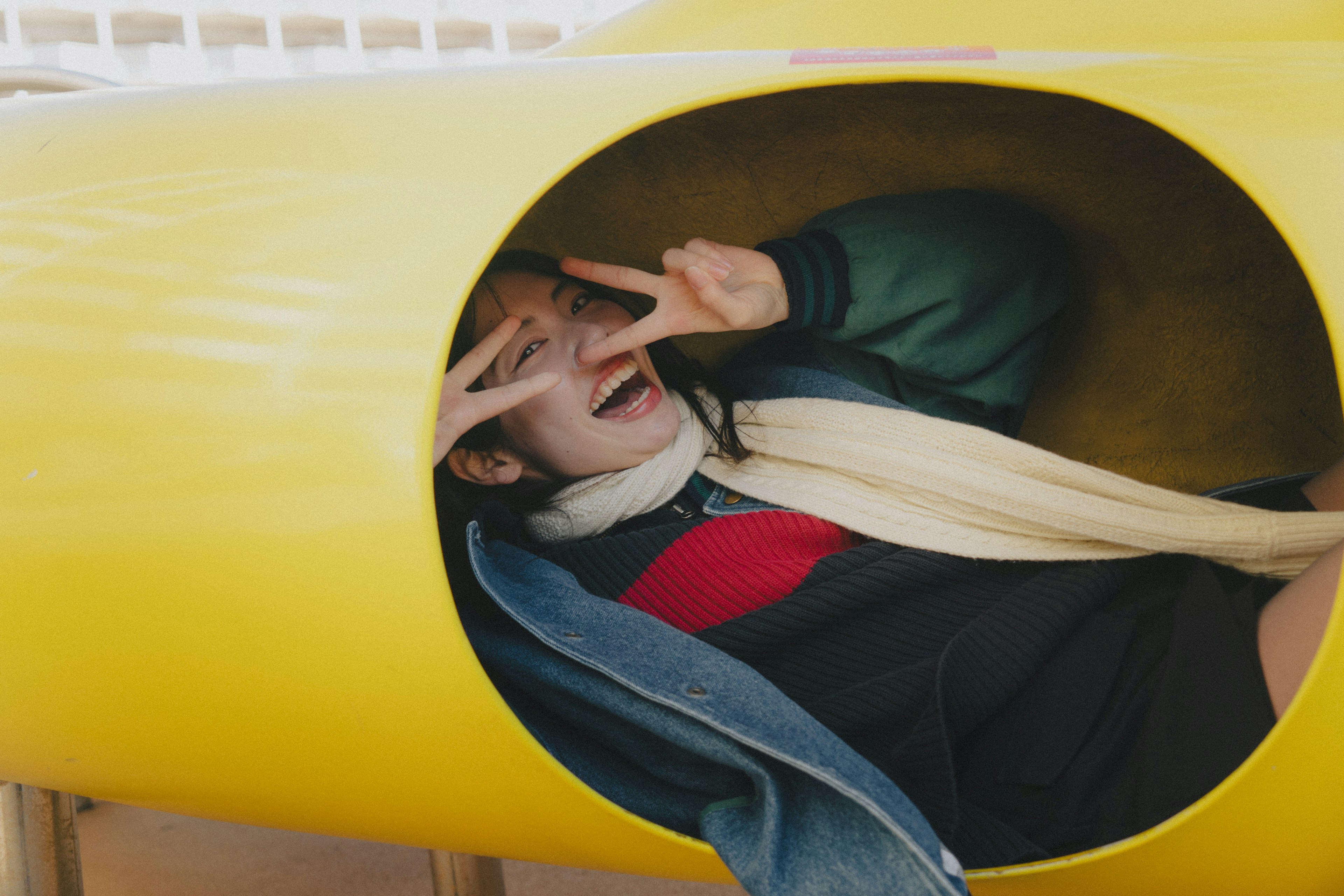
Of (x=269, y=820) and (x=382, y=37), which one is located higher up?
(x=382, y=37)

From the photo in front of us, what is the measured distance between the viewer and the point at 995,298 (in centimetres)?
96

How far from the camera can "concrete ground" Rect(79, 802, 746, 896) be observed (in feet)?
3.70

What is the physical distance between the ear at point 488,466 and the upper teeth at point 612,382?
0.10m

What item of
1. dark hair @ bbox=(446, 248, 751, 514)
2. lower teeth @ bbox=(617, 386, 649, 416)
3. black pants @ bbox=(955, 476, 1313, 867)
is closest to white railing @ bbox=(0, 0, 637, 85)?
dark hair @ bbox=(446, 248, 751, 514)

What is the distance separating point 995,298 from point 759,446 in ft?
0.93

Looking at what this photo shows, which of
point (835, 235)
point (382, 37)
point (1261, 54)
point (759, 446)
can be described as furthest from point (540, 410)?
point (382, 37)

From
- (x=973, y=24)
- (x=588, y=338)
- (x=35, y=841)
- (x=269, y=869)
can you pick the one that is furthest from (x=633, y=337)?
(x=269, y=869)

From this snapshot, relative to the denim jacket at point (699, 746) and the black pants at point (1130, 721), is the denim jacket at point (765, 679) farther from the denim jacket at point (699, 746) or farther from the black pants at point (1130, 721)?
the black pants at point (1130, 721)

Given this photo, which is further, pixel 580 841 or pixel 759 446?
pixel 759 446

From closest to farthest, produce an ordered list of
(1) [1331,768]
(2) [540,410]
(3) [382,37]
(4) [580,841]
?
(1) [1331,768] < (4) [580,841] < (2) [540,410] < (3) [382,37]

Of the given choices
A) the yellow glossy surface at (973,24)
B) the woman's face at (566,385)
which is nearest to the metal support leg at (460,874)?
the woman's face at (566,385)

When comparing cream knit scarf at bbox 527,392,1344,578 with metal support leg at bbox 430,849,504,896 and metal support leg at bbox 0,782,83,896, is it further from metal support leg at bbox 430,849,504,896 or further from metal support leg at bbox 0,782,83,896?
metal support leg at bbox 0,782,83,896

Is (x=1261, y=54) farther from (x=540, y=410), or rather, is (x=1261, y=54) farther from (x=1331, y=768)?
(x=540, y=410)

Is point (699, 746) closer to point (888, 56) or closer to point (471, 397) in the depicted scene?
point (471, 397)
